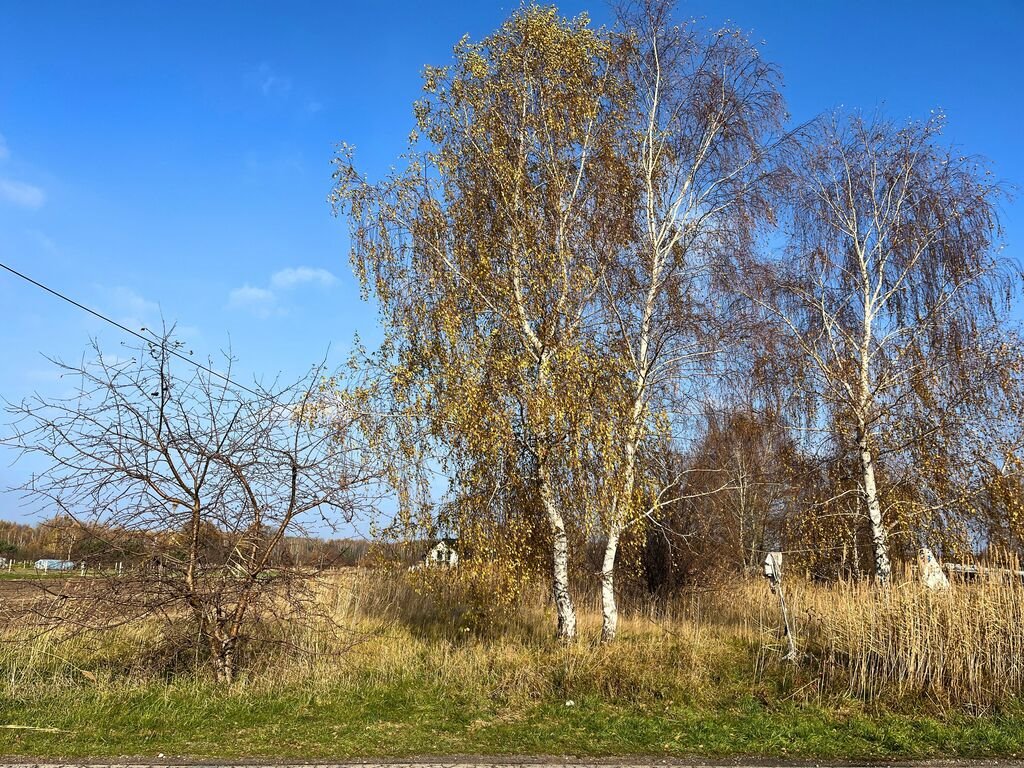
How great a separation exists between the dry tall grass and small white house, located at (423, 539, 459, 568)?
0.48 meters

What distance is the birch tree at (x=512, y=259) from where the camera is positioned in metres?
11.3

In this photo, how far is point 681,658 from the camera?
10352 millimetres

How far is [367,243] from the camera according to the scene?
13055 millimetres

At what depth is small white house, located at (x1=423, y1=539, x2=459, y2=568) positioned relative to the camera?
1174cm

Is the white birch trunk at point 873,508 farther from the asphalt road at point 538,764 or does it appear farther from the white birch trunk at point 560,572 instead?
the asphalt road at point 538,764

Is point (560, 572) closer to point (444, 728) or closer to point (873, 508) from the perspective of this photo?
point (444, 728)

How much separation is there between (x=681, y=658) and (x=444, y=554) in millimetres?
4003

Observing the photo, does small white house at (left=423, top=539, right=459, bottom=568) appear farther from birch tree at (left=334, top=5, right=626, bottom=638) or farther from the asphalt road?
the asphalt road

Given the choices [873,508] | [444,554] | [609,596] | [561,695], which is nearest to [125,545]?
[444,554]

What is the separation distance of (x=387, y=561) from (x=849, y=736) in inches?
263

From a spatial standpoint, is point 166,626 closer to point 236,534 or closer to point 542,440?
point 236,534

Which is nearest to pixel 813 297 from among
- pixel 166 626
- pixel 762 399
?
Answer: pixel 762 399

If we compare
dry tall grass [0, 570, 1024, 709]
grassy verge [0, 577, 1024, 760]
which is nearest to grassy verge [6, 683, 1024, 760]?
grassy verge [0, 577, 1024, 760]

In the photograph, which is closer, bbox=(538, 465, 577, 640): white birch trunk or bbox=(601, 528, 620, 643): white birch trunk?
bbox=(538, 465, 577, 640): white birch trunk
